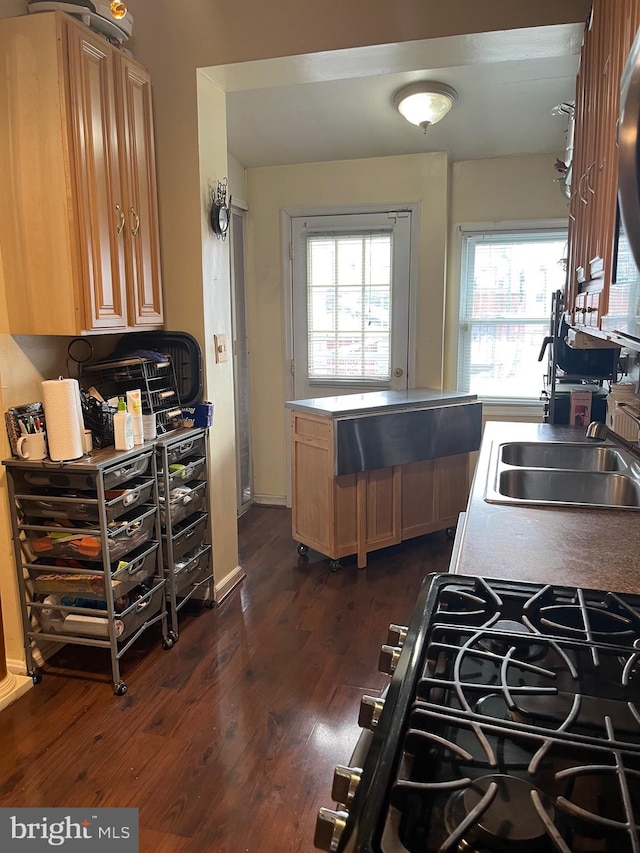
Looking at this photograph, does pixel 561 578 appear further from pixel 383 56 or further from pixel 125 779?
pixel 383 56

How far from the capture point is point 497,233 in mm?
3982

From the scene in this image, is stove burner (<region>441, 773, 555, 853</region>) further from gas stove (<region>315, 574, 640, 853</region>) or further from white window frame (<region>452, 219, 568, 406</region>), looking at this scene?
white window frame (<region>452, 219, 568, 406</region>)

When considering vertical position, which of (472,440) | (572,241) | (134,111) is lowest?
(472,440)

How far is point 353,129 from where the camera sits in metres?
3.64

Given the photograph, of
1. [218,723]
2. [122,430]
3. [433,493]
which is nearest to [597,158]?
[122,430]

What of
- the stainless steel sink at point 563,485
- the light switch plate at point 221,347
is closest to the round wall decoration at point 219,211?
the light switch plate at point 221,347

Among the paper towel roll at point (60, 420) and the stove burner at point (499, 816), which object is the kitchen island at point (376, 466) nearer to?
the paper towel roll at point (60, 420)

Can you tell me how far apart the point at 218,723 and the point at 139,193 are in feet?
6.94

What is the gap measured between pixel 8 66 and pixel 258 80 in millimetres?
1075

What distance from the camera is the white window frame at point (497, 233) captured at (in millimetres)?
3879

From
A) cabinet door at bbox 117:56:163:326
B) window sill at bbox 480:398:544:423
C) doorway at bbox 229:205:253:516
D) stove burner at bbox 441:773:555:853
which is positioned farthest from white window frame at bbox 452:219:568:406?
stove burner at bbox 441:773:555:853

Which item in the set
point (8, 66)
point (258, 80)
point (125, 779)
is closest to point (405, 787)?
point (125, 779)

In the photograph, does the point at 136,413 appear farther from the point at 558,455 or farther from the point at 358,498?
the point at 558,455

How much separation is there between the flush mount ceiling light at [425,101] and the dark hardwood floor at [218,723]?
2509mm
